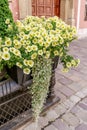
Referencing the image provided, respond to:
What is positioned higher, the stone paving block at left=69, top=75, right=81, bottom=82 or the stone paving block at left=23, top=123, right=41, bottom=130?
the stone paving block at left=69, top=75, right=81, bottom=82

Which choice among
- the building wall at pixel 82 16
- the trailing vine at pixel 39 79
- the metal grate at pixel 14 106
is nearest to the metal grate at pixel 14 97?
the metal grate at pixel 14 106

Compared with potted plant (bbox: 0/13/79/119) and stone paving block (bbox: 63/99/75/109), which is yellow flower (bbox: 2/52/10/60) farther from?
stone paving block (bbox: 63/99/75/109)

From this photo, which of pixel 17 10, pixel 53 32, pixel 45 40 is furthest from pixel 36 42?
pixel 17 10

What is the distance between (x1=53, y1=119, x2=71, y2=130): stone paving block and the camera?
2.17m

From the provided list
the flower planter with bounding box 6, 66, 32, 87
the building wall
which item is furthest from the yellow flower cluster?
the building wall

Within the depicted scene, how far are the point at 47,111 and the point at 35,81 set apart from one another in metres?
0.69

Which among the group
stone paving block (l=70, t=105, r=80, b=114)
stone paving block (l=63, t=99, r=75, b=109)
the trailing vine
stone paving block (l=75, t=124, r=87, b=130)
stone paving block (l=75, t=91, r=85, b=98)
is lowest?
stone paving block (l=75, t=124, r=87, b=130)

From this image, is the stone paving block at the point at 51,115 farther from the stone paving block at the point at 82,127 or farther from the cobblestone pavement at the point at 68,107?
the stone paving block at the point at 82,127

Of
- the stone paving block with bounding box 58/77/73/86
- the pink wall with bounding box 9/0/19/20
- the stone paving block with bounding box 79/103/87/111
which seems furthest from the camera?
the pink wall with bounding box 9/0/19/20

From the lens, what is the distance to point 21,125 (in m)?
2.17

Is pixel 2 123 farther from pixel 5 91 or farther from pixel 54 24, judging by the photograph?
pixel 54 24

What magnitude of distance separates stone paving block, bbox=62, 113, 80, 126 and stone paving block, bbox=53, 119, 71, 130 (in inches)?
2.3

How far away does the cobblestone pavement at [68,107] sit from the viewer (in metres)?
2.21

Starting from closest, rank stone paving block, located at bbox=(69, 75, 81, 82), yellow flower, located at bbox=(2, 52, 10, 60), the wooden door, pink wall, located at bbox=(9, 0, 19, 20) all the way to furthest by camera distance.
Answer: yellow flower, located at bbox=(2, 52, 10, 60)
stone paving block, located at bbox=(69, 75, 81, 82)
pink wall, located at bbox=(9, 0, 19, 20)
the wooden door
